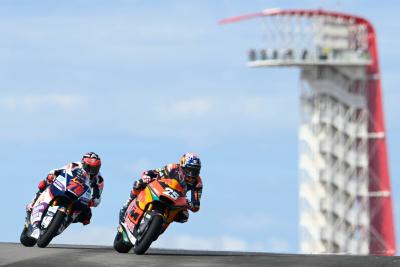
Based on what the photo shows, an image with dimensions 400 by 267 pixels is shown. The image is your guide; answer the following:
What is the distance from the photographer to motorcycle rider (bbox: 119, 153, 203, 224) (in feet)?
75.4

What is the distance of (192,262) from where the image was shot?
869 inches

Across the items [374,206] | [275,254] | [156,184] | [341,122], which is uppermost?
[156,184]

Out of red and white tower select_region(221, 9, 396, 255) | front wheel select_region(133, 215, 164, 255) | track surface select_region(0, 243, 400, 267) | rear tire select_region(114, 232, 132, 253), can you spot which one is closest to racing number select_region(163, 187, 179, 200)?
front wheel select_region(133, 215, 164, 255)

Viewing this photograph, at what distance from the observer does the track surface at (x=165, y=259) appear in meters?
21.1

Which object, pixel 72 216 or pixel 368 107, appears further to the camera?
pixel 368 107

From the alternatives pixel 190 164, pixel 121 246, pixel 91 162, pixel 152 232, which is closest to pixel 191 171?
pixel 190 164

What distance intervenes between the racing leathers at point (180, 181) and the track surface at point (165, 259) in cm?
87

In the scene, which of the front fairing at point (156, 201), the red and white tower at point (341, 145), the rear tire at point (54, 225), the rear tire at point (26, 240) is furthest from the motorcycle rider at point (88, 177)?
the red and white tower at point (341, 145)

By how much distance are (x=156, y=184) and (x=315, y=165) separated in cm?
8650

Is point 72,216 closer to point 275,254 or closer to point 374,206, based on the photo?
point 275,254

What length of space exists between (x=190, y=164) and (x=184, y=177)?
30 centimetres

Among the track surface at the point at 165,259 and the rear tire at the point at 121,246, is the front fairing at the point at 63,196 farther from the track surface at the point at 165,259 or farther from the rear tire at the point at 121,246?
the rear tire at the point at 121,246

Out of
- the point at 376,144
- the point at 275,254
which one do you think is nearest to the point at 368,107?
the point at 376,144

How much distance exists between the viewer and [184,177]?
23.1m
